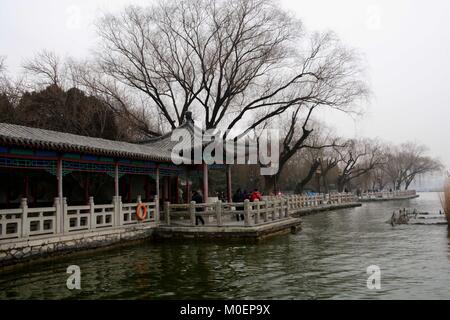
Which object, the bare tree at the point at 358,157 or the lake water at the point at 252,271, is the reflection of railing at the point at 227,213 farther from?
the bare tree at the point at 358,157

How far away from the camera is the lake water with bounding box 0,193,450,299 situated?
25.2 ft

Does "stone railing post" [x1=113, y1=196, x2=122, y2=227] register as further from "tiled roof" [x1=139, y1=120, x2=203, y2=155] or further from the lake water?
"tiled roof" [x1=139, y1=120, x2=203, y2=155]

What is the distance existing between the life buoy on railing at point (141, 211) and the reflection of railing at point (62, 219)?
0.12 metres

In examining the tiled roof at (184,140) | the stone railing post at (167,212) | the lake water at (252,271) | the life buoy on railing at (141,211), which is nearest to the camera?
the lake water at (252,271)

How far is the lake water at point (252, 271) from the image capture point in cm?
768

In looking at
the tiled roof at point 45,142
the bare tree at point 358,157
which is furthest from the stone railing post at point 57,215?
the bare tree at point 358,157

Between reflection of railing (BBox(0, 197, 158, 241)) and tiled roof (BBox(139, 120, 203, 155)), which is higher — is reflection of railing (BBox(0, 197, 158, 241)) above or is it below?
below

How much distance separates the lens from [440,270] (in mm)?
9148

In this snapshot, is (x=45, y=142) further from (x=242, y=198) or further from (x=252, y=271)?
(x=242, y=198)

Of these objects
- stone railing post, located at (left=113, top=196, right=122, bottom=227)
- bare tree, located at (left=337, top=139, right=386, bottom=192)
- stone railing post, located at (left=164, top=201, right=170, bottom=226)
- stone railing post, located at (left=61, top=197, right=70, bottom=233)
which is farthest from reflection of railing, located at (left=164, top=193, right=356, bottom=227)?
bare tree, located at (left=337, top=139, right=386, bottom=192)

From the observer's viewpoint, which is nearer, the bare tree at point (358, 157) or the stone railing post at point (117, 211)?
the stone railing post at point (117, 211)

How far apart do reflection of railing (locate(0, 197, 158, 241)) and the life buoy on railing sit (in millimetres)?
120

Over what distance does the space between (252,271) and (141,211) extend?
594 cm
